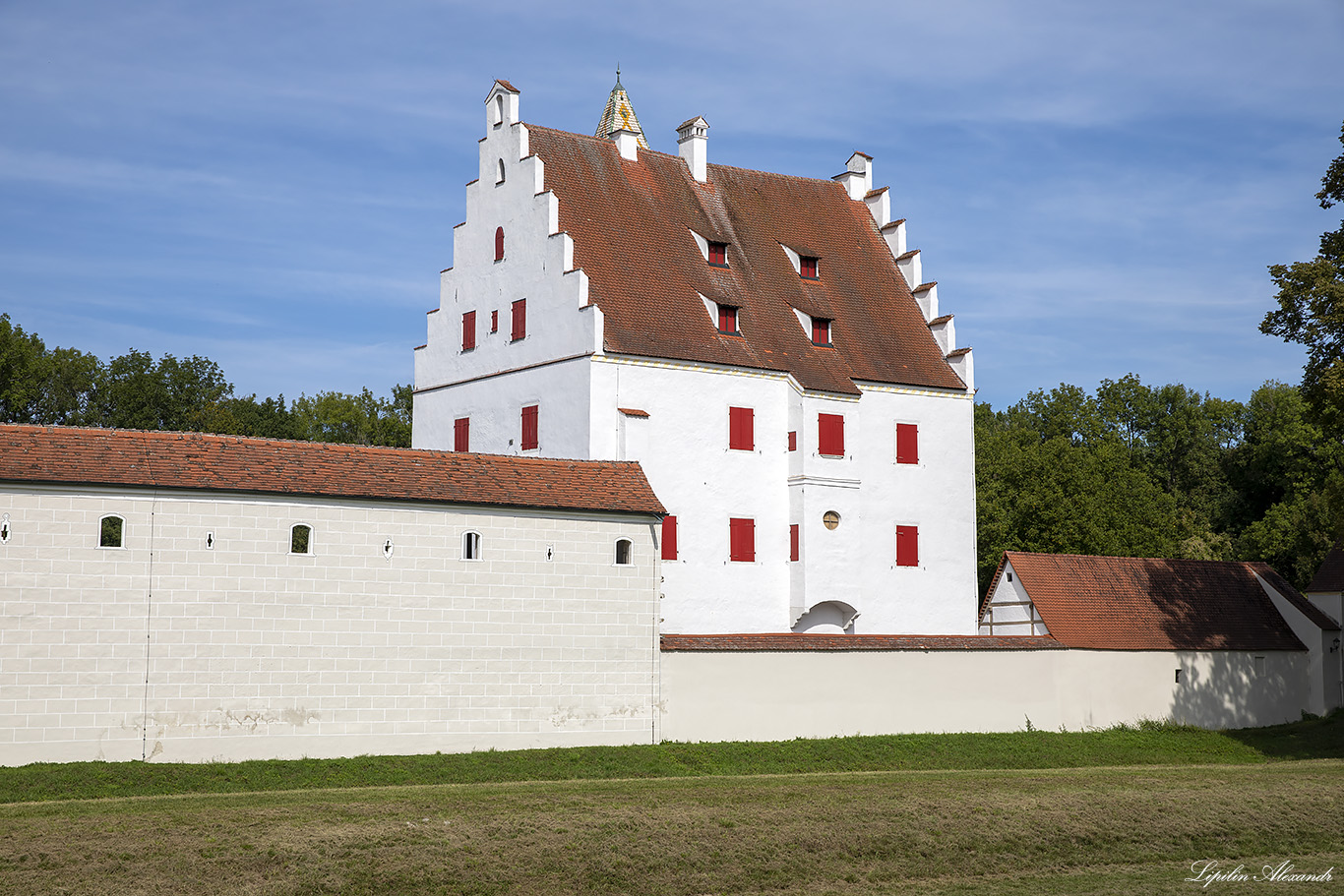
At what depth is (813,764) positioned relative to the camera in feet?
95.3

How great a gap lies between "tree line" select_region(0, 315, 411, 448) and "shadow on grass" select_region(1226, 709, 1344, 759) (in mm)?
47844

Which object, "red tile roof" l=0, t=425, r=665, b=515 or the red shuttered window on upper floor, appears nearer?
"red tile roof" l=0, t=425, r=665, b=515

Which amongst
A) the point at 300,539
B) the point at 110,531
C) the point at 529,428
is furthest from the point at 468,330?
the point at 110,531

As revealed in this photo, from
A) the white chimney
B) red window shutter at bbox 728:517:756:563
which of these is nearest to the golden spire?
the white chimney

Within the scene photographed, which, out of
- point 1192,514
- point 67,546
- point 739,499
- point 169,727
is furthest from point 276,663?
point 1192,514

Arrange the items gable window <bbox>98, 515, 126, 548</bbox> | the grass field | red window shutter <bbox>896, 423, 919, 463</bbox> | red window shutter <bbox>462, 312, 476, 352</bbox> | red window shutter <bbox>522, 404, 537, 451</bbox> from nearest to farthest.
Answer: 1. the grass field
2. gable window <bbox>98, 515, 126, 548</bbox>
3. red window shutter <bbox>522, 404, 537, 451</bbox>
4. red window shutter <bbox>462, 312, 476, 352</bbox>
5. red window shutter <bbox>896, 423, 919, 463</bbox>

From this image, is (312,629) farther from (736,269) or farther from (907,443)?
(907,443)

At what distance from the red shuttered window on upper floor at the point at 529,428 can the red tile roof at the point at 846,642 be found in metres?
9.21

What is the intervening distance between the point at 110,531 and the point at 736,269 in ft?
72.4

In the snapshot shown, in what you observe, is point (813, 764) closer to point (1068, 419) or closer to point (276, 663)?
point (276, 663)

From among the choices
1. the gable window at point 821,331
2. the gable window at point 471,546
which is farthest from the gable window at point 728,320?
the gable window at point 471,546

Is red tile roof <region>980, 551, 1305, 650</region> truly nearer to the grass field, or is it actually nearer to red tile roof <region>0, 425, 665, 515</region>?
the grass field

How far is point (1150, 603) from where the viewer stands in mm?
40719

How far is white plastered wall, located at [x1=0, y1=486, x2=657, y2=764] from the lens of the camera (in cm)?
2447
